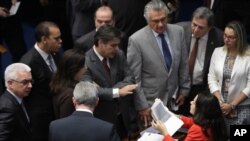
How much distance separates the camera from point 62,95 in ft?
16.3

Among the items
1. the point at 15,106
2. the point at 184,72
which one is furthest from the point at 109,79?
the point at 15,106

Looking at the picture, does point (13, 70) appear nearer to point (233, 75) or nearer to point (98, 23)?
point (98, 23)

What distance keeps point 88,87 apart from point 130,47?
1445 millimetres

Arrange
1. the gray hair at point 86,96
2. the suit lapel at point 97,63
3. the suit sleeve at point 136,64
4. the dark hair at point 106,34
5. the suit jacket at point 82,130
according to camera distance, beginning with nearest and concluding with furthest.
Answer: the suit jacket at point 82,130 < the gray hair at point 86,96 < the dark hair at point 106,34 < the suit lapel at point 97,63 < the suit sleeve at point 136,64

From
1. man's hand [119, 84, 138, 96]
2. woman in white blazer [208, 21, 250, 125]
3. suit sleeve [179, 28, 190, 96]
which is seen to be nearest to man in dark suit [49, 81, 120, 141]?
man's hand [119, 84, 138, 96]

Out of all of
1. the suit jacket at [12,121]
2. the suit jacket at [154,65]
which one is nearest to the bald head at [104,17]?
the suit jacket at [154,65]

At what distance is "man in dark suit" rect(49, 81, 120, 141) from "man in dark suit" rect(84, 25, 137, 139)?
3.20ft

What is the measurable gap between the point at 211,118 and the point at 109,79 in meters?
1.18

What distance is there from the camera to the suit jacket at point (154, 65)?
229 inches

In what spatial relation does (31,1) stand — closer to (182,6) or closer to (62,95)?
(182,6)

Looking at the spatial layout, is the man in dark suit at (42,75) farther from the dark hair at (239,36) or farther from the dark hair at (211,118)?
the dark hair at (239,36)

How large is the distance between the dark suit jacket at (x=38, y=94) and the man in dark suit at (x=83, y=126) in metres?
1.09

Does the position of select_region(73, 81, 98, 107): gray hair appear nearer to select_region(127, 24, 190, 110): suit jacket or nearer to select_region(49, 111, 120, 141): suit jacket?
select_region(49, 111, 120, 141): suit jacket

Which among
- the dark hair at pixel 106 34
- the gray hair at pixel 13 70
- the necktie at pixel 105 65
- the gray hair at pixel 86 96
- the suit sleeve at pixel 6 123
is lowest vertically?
the suit sleeve at pixel 6 123
